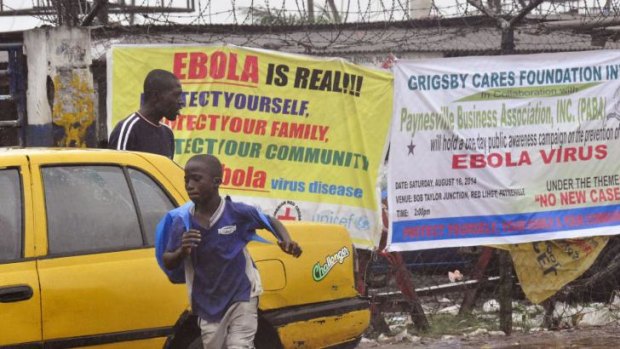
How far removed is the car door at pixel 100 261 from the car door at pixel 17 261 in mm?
63

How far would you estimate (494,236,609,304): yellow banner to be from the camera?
30.6ft

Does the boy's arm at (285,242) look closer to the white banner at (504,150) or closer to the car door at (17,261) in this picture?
the car door at (17,261)

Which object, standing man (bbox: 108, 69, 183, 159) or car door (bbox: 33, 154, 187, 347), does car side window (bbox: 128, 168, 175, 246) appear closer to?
car door (bbox: 33, 154, 187, 347)

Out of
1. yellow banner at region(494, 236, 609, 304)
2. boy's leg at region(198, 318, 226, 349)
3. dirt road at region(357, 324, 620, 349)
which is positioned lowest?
dirt road at region(357, 324, 620, 349)

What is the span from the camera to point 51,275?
5.39m

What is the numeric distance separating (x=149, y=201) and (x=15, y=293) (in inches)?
36.8

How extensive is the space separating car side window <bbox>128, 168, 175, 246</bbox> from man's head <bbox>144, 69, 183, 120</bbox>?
1471 mm

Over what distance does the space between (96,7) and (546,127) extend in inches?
140

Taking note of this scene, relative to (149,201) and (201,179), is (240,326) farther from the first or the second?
(149,201)

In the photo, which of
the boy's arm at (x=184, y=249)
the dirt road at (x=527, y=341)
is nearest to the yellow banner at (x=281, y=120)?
the dirt road at (x=527, y=341)

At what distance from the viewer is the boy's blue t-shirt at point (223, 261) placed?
213 inches

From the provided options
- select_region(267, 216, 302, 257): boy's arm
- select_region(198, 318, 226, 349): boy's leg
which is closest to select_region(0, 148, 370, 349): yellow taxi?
select_region(198, 318, 226, 349): boy's leg

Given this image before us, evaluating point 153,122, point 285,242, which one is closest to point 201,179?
point 285,242

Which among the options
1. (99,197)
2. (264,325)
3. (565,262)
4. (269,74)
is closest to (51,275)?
(99,197)
